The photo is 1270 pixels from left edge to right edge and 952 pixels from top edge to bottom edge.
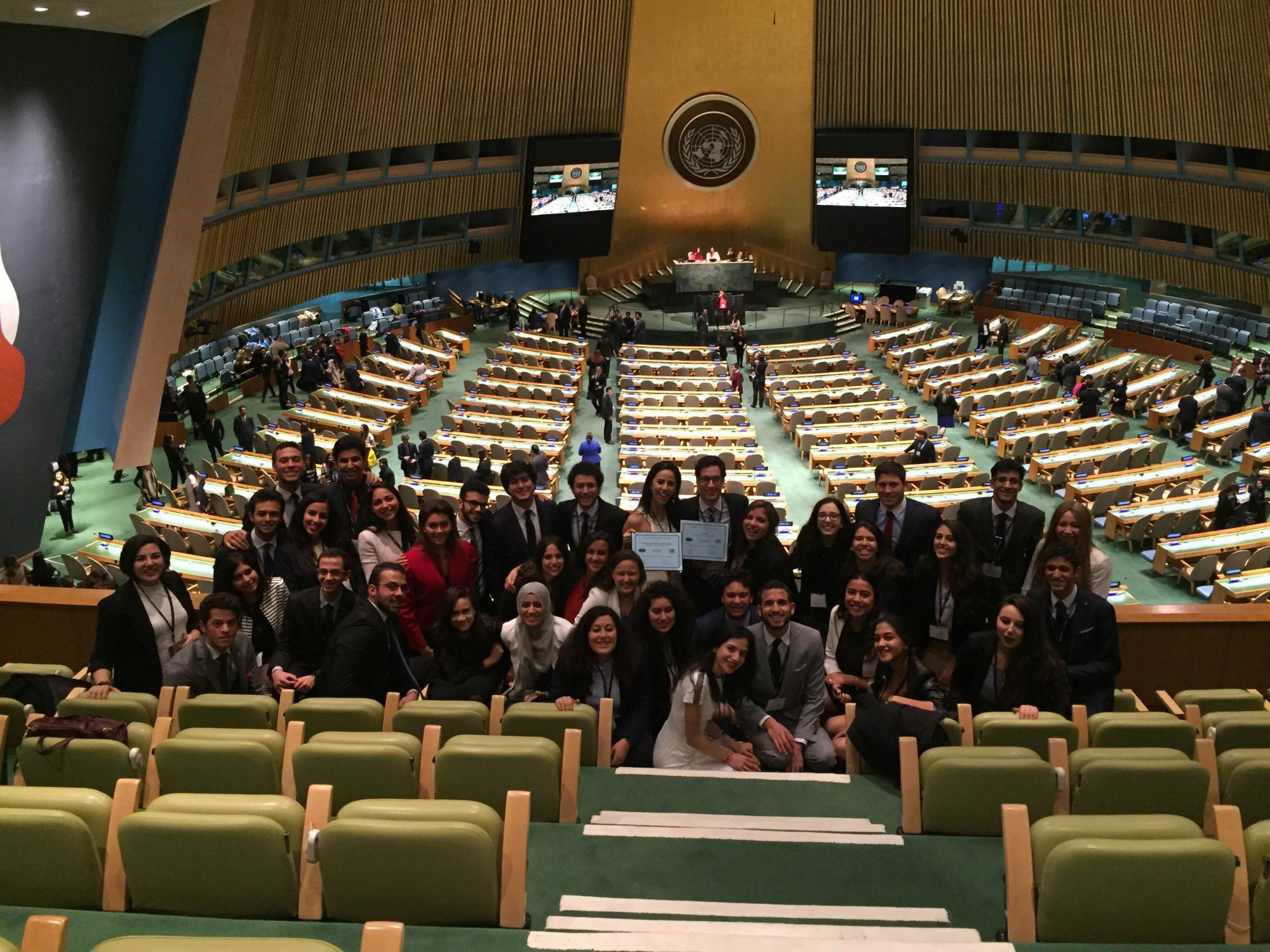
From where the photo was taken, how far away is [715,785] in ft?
17.3

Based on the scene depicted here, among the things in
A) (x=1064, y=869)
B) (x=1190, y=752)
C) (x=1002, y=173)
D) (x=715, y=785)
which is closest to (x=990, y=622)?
(x=1190, y=752)

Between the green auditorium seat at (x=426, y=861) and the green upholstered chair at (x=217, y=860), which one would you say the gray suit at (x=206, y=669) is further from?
the green auditorium seat at (x=426, y=861)

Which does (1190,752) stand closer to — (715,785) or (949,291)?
(715,785)

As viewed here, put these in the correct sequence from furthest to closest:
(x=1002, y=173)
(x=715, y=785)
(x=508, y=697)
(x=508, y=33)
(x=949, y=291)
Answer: (x=949, y=291)
(x=1002, y=173)
(x=508, y=33)
(x=508, y=697)
(x=715, y=785)

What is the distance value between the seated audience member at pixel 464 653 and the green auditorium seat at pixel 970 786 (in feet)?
7.09

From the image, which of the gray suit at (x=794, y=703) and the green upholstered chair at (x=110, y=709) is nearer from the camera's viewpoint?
the green upholstered chair at (x=110, y=709)

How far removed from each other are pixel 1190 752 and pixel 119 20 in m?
9.98

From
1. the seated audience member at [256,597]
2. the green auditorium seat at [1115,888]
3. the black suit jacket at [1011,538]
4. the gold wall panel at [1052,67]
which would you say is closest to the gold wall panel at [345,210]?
the gold wall panel at [1052,67]

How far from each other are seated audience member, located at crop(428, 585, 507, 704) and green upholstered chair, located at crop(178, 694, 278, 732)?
89 centimetres

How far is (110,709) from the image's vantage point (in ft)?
17.2

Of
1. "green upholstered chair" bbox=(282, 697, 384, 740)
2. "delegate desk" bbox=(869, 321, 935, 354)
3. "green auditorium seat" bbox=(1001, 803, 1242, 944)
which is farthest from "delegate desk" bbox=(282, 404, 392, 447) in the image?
"green auditorium seat" bbox=(1001, 803, 1242, 944)

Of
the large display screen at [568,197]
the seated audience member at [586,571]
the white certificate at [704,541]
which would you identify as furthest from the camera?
the large display screen at [568,197]

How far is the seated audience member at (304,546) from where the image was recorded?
6.49m

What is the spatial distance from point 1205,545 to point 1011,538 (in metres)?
8.26
